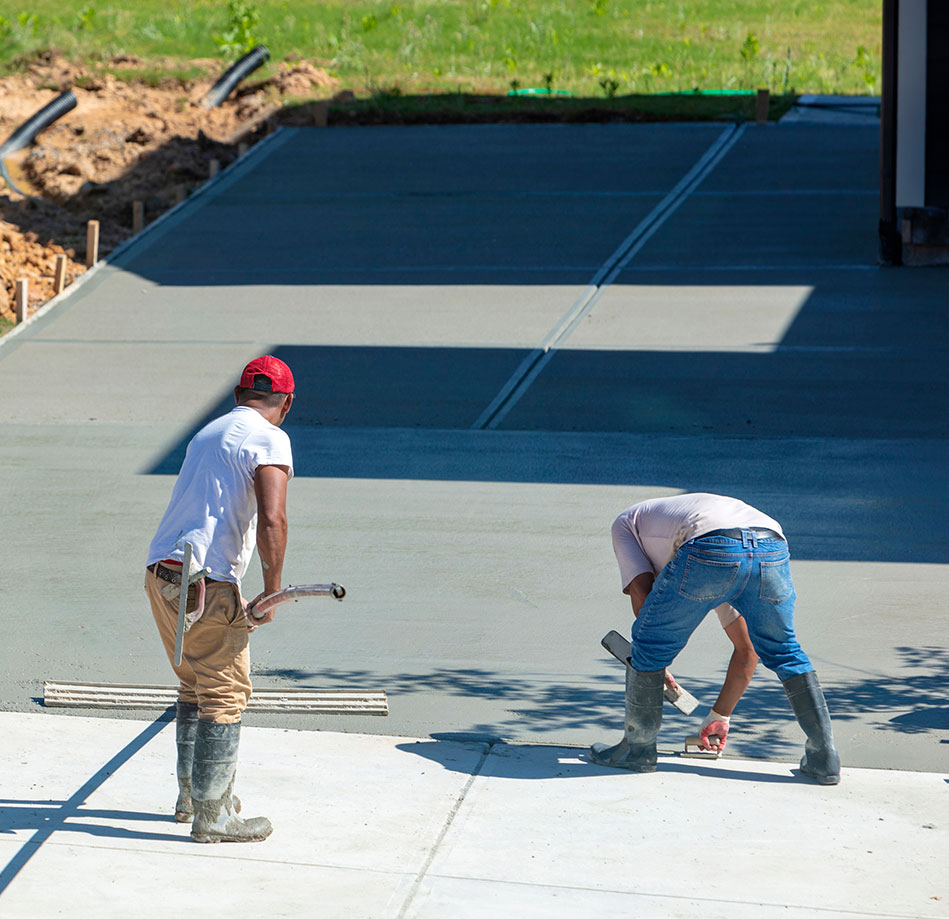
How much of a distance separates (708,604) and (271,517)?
1.77 metres

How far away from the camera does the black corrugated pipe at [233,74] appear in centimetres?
2469

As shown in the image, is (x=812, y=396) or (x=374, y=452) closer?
(x=374, y=452)

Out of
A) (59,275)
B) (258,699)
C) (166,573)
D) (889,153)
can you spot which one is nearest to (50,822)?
(166,573)

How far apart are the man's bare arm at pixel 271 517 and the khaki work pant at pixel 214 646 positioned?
18 centimetres

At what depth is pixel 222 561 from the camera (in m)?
5.11

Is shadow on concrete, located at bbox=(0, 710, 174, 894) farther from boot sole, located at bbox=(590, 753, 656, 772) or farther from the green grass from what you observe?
the green grass

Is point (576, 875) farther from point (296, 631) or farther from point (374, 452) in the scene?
point (374, 452)

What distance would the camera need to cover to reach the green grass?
26.9 meters

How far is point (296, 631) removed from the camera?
7785mm

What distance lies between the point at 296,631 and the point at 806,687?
→ 309 centimetres

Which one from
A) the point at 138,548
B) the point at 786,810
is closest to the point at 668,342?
the point at 138,548

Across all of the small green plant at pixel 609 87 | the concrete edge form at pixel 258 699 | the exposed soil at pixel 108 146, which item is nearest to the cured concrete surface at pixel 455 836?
the concrete edge form at pixel 258 699

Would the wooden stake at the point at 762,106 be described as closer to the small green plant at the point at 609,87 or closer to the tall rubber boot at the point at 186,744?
the small green plant at the point at 609,87

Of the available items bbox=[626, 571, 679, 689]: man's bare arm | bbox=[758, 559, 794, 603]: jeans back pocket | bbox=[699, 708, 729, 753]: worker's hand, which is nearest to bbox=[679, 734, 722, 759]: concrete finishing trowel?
bbox=[699, 708, 729, 753]: worker's hand
